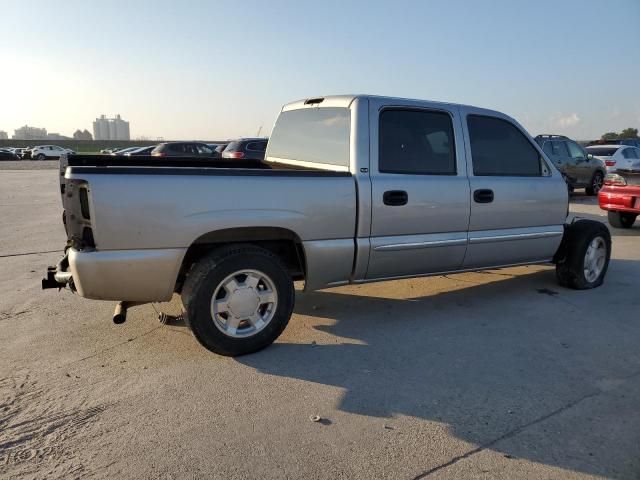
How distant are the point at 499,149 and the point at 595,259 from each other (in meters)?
1.89

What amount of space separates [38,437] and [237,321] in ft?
4.68

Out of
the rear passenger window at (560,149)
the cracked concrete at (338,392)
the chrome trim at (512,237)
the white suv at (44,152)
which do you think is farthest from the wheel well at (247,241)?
the white suv at (44,152)

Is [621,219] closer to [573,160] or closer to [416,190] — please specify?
[573,160]

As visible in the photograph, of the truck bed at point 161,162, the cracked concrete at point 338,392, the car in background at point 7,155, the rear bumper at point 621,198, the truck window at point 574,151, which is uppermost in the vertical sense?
the car in background at point 7,155

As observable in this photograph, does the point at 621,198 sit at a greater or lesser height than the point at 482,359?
greater

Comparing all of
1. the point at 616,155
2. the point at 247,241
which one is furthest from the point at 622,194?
the point at 616,155

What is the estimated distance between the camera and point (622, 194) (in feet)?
29.8

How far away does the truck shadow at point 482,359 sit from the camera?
2783mm

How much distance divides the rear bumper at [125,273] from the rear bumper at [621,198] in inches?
341

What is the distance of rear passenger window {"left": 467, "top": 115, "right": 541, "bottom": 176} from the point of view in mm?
4664

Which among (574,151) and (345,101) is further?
(574,151)

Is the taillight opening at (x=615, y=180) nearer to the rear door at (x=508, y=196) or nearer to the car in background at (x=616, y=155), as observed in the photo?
the rear door at (x=508, y=196)

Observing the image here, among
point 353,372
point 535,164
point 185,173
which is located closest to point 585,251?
point 535,164

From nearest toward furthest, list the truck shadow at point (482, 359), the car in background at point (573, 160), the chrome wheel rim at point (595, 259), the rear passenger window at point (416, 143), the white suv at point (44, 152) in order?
the truck shadow at point (482, 359) < the rear passenger window at point (416, 143) < the chrome wheel rim at point (595, 259) < the car in background at point (573, 160) < the white suv at point (44, 152)
